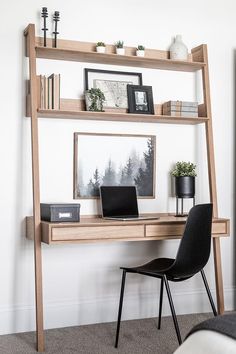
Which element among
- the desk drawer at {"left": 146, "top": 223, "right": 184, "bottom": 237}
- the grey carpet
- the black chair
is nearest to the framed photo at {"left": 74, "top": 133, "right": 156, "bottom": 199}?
the desk drawer at {"left": 146, "top": 223, "right": 184, "bottom": 237}

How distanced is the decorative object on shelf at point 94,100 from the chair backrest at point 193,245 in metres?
0.98

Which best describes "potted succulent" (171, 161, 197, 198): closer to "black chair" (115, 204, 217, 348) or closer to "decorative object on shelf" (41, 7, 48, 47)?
"black chair" (115, 204, 217, 348)

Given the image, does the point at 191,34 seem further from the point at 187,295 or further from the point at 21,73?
the point at 187,295

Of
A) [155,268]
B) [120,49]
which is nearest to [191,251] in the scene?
[155,268]

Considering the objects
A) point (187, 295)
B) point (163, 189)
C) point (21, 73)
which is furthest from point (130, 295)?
point (21, 73)

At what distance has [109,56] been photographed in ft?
12.6

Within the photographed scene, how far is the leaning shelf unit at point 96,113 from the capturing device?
3506 mm

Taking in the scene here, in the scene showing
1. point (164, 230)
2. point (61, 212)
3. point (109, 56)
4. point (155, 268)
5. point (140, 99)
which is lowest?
point (155, 268)

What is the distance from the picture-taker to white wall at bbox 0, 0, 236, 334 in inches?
148

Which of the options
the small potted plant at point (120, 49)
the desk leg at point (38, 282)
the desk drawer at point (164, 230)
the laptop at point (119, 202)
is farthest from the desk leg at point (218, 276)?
the small potted plant at point (120, 49)

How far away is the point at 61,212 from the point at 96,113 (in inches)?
28.5

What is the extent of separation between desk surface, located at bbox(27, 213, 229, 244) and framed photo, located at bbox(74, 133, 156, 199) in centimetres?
28

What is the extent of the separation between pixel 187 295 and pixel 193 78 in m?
1.68

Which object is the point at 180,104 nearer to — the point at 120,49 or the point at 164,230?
the point at 120,49
